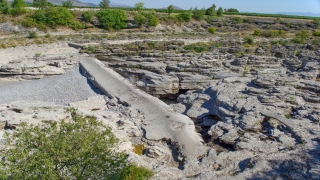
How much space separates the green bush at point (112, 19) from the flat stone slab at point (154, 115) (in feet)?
89.3

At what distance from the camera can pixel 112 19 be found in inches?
2002

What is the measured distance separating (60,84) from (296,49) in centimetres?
2302

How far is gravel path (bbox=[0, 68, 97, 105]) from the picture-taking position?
20.2 meters

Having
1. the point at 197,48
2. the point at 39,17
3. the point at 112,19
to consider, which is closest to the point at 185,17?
the point at 112,19

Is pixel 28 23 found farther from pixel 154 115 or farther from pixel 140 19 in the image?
pixel 154 115

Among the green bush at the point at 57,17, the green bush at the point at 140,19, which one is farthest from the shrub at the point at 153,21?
the green bush at the point at 57,17

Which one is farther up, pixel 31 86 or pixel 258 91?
pixel 258 91

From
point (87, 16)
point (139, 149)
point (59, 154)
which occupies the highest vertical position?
point (87, 16)

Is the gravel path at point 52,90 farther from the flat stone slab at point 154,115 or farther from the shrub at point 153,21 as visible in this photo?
the shrub at point 153,21

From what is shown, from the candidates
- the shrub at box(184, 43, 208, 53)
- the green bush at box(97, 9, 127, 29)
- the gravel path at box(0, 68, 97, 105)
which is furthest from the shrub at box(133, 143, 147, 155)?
the green bush at box(97, 9, 127, 29)

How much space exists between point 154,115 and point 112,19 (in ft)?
122

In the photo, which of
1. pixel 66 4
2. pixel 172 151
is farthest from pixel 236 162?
pixel 66 4

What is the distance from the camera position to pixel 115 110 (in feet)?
61.0

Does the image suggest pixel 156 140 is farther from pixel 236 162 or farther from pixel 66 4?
pixel 66 4
